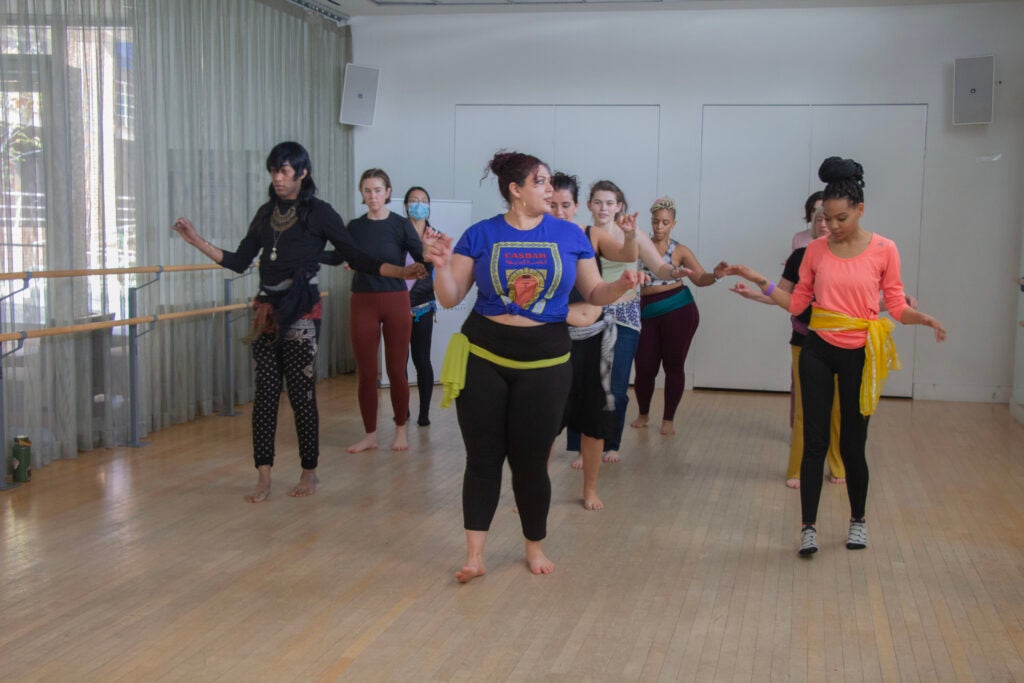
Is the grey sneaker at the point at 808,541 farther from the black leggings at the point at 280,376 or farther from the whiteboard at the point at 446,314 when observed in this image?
the whiteboard at the point at 446,314

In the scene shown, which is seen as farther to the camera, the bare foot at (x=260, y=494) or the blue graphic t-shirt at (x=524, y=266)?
the bare foot at (x=260, y=494)

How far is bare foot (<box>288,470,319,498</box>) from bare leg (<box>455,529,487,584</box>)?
4.64 ft

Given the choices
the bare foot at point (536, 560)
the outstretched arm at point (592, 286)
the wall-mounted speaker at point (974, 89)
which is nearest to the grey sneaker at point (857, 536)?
the bare foot at point (536, 560)

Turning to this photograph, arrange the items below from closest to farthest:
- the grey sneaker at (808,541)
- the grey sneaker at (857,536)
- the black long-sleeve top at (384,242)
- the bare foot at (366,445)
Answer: the grey sneaker at (808,541), the grey sneaker at (857,536), the black long-sleeve top at (384,242), the bare foot at (366,445)

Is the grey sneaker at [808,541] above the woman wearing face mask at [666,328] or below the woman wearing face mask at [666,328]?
below

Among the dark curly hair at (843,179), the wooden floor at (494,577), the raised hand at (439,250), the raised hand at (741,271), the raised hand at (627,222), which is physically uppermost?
the dark curly hair at (843,179)

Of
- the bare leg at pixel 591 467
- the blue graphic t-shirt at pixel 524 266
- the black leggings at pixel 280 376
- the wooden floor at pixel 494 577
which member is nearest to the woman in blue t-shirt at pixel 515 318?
the blue graphic t-shirt at pixel 524 266

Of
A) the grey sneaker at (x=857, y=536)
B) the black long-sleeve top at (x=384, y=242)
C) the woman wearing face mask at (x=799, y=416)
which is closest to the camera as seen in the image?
the grey sneaker at (x=857, y=536)

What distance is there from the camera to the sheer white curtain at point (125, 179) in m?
5.41

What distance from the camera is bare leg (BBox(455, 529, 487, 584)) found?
12.7 feet

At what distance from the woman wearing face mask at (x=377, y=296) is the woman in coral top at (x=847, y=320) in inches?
90.5

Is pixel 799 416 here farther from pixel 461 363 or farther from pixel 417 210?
pixel 417 210

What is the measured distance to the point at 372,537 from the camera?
4.42 m

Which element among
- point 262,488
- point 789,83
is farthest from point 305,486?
point 789,83
